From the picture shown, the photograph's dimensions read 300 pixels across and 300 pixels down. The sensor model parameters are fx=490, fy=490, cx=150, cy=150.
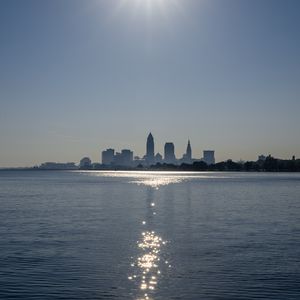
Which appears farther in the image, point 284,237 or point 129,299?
point 284,237

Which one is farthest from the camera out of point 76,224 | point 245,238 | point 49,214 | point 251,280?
point 49,214

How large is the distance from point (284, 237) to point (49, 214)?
31.4m

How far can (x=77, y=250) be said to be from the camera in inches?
1460

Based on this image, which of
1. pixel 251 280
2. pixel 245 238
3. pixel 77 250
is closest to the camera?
pixel 251 280

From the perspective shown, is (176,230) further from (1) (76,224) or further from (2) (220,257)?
(2) (220,257)

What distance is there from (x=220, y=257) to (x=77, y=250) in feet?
35.3

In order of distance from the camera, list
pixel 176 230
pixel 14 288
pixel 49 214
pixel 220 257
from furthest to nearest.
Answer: pixel 49 214 → pixel 176 230 → pixel 220 257 → pixel 14 288

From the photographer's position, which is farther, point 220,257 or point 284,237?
point 284,237

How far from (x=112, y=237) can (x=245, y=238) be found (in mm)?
11808

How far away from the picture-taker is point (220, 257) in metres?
34.5

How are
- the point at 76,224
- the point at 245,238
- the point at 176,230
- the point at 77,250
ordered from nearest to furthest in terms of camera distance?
the point at 77,250 → the point at 245,238 → the point at 176,230 → the point at 76,224

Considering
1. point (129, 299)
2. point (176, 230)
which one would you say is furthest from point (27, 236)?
point (129, 299)

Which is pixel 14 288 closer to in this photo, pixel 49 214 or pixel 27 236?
pixel 27 236

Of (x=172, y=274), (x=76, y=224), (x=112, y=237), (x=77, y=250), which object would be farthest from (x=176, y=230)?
(x=172, y=274)
